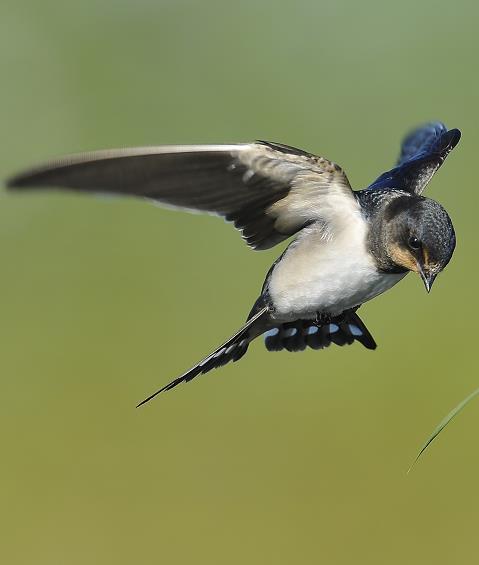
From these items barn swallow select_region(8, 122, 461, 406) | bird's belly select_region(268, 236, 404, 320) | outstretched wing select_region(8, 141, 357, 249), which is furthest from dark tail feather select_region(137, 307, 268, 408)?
outstretched wing select_region(8, 141, 357, 249)

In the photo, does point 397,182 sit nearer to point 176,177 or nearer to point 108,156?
point 176,177

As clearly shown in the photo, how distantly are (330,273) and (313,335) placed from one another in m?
0.73

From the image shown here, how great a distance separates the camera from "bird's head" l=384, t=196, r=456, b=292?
2135mm

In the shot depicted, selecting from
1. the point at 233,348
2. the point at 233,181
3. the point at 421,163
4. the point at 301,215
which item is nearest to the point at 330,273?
the point at 301,215

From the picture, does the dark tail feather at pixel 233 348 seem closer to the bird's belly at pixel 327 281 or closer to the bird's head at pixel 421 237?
the bird's belly at pixel 327 281

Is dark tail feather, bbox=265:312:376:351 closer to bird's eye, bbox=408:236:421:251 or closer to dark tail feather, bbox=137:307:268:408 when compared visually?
dark tail feather, bbox=137:307:268:408

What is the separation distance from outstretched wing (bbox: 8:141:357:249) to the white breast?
0.15 feet

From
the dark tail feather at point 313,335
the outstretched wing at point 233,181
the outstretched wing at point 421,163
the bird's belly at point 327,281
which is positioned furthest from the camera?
the dark tail feather at point 313,335

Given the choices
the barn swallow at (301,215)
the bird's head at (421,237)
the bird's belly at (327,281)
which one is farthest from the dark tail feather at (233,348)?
the bird's head at (421,237)

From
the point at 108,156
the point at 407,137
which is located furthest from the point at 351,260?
the point at 407,137

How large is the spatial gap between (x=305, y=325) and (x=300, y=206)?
0.74 m

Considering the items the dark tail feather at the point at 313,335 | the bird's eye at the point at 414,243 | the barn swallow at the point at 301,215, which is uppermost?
the barn swallow at the point at 301,215

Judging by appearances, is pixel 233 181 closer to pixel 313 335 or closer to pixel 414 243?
pixel 414 243

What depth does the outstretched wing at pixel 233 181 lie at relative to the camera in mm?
1785
